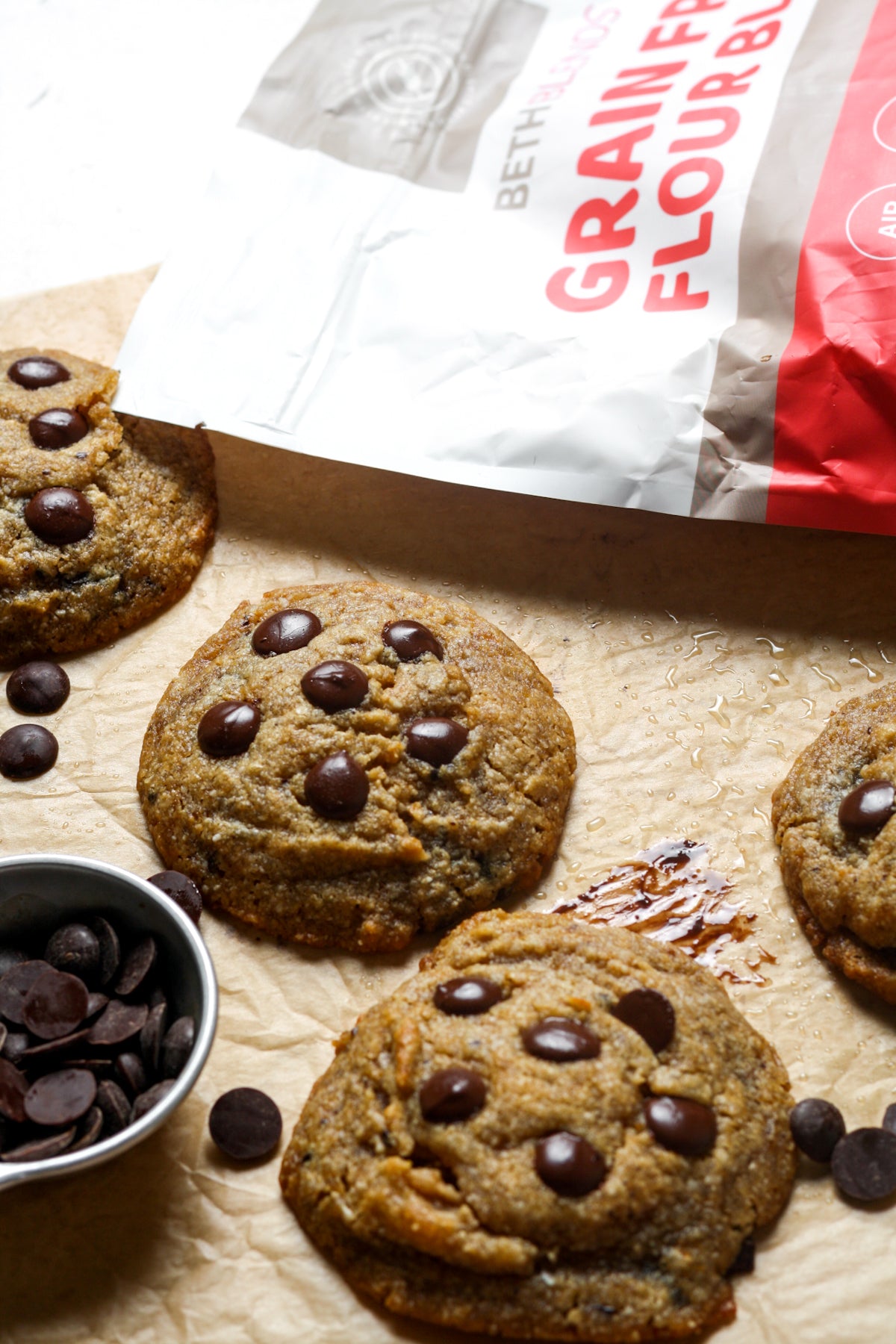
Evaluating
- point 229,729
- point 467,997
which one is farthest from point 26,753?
point 467,997

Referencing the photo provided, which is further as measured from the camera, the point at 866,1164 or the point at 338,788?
the point at 338,788

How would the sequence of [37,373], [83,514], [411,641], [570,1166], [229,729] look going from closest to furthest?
[570,1166] < [229,729] < [411,641] < [83,514] < [37,373]

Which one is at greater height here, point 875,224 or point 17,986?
point 875,224

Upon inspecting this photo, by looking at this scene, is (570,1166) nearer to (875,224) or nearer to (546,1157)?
(546,1157)

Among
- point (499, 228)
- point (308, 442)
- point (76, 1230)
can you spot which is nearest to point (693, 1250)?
point (76, 1230)

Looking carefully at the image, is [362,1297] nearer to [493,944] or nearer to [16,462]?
[493,944]

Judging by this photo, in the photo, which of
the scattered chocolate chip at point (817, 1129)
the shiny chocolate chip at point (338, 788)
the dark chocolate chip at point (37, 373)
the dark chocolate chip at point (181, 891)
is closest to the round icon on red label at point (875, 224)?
the shiny chocolate chip at point (338, 788)
